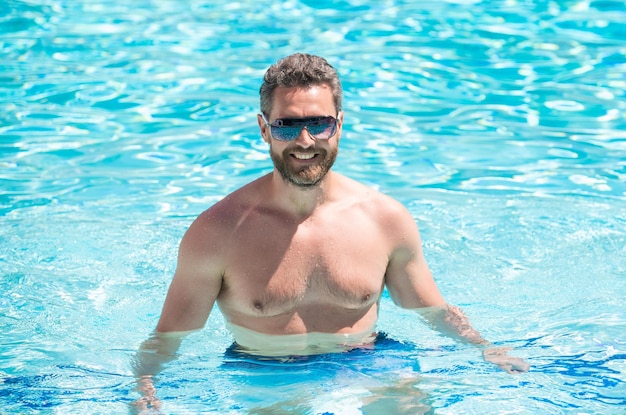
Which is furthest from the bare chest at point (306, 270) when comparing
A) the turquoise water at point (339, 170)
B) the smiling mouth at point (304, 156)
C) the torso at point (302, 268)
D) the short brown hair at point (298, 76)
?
the short brown hair at point (298, 76)

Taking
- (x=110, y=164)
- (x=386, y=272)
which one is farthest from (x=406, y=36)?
(x=386, y=272)

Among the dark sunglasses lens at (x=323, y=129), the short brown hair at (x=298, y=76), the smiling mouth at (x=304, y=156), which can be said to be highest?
the short brown hair at (x=298, y=76)

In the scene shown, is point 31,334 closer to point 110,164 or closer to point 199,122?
point 110,164

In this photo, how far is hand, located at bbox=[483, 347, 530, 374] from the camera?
11.6ft

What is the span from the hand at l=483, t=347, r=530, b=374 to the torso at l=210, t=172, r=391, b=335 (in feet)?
1.55

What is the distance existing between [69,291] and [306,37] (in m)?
4.86

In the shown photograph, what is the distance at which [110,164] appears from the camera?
6641 millimetres

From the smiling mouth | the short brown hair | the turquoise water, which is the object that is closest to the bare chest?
the turquoise water

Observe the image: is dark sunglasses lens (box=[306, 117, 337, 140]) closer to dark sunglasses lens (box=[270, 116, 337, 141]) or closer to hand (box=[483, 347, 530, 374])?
dark sunglasses lens (box=[270, 116, 337, 141])

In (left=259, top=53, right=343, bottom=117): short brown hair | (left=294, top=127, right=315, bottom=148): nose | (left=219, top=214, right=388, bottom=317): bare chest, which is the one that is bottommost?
(left=219, top=214, right=388, bottom=317): bare chest

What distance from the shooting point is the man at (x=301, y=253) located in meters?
3.37

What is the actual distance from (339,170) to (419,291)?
294 centimetres

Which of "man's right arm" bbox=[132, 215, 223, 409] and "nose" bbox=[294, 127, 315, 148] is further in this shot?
"man's right arm" bbox=[132, 215, 223, 409]

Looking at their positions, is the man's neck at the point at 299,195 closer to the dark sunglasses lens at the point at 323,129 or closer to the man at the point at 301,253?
the man at the point at 301,253
